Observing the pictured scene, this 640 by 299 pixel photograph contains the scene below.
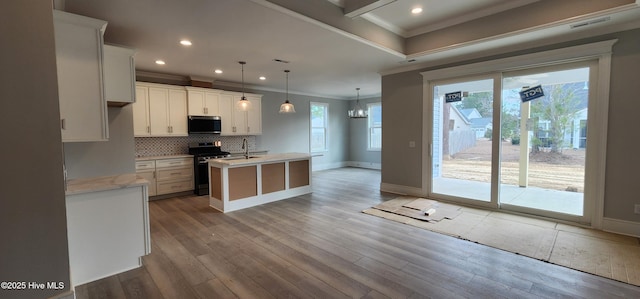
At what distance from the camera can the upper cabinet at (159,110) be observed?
5250 millimetres

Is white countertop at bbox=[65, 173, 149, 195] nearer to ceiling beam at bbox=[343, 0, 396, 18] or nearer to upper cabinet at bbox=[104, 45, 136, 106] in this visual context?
upper cabinet at bbox=[104, 45, 136, 106]

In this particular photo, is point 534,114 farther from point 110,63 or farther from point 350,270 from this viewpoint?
point 110,63

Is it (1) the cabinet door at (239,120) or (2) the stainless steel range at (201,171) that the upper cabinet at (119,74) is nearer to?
(2) the stainless steel range at (201,171)

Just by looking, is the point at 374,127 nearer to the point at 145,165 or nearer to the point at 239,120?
the point at 239,120

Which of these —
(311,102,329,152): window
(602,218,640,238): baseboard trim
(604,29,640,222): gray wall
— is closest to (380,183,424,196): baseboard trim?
(602,218,640,238): baseboard trim

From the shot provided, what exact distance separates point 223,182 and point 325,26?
282 cm

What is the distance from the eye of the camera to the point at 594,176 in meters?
3.58

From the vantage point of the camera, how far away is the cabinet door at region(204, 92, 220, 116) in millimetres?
6047

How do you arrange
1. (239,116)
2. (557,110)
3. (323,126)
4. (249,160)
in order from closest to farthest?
(557,110), (249,160), (239,116), (323,126)

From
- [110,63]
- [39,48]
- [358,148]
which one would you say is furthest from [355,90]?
[39,48]

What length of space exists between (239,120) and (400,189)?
408cm

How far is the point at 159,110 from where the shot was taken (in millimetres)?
5477

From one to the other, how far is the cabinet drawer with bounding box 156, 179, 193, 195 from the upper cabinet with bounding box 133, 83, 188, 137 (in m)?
1.00

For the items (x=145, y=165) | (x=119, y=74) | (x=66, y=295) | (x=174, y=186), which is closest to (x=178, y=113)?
(x=145, y=165)
